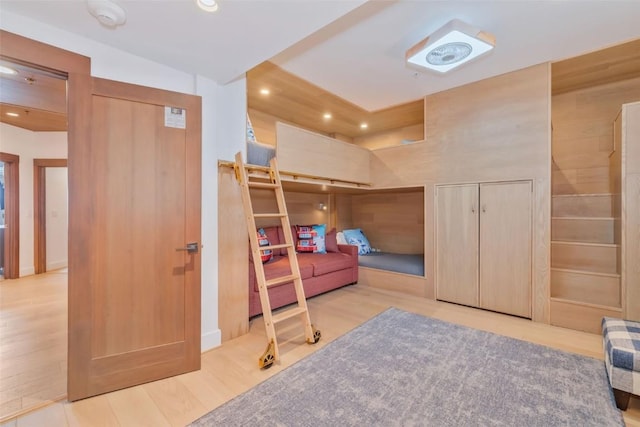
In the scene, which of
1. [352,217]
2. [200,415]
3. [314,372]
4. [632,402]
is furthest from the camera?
[352,217]

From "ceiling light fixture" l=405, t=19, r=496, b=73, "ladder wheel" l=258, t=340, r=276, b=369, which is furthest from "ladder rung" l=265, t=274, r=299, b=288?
"ceiling light fixture" l=405, t=19, r=496, b=73

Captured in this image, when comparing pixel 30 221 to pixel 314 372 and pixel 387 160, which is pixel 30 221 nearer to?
pixel 314 372

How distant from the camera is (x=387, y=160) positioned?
160 inches

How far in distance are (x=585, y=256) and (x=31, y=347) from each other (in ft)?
18.5

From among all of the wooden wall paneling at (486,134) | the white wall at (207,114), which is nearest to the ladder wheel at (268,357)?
the white wall at (207,114)

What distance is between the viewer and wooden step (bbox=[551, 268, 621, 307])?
8.62ft

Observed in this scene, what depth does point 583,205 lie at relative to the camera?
10.7ft

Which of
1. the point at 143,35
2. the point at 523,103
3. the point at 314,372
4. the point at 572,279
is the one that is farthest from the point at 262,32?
the point at 572,279

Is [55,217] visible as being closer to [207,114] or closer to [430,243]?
[207,114]

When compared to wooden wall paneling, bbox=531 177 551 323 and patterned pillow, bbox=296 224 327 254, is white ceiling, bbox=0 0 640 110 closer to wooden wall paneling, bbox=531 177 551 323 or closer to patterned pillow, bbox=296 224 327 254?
wooden wall paneling, bbox=531 177 551 323

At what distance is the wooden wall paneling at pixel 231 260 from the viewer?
2.46m

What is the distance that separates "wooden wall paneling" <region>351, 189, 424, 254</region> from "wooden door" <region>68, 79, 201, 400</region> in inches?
149

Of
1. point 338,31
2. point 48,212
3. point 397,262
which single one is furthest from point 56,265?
point 338,31

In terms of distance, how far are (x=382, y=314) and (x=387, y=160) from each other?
2241 millimetres
